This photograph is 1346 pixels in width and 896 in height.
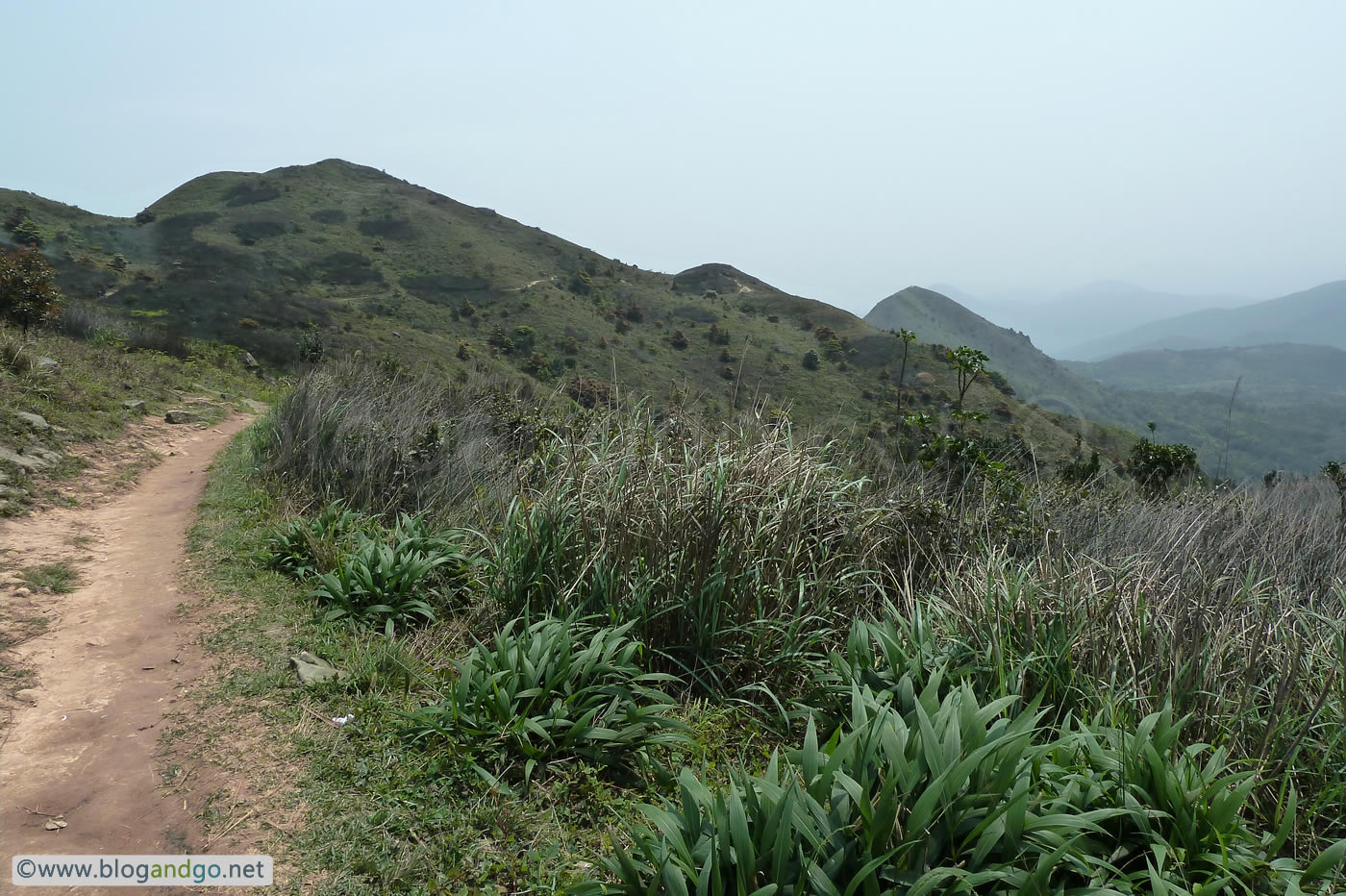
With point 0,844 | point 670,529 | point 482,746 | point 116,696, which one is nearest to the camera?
point 0,844

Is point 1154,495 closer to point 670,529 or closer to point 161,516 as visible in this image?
point 670,529

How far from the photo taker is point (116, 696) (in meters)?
3.69

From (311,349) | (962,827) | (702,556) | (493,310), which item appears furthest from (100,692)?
(493,310)

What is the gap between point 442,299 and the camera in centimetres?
4988

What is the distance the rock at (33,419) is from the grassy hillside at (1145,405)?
39213mm

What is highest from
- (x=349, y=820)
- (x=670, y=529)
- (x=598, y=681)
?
(x=670, y=529)

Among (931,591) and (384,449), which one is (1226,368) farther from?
(384,449)

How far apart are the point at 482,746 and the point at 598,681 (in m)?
0.63

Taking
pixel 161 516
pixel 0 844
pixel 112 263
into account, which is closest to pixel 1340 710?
pixel 0 844

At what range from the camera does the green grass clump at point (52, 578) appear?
489cm

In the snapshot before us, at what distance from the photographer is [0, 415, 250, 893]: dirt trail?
2.71 metres

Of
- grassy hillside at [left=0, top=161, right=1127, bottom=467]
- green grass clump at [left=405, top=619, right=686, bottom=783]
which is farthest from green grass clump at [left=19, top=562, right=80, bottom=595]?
grassy hillside at [left=0, top=161, right=1127, bottom=467]

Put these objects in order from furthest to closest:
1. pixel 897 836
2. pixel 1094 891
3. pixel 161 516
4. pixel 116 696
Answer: pixel 161 516
pixel 116 696
pixel 897 836
pixel 1094 891

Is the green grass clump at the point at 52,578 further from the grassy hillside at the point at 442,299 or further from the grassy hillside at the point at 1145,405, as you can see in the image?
the grassy hillside at the point at 1145,405
